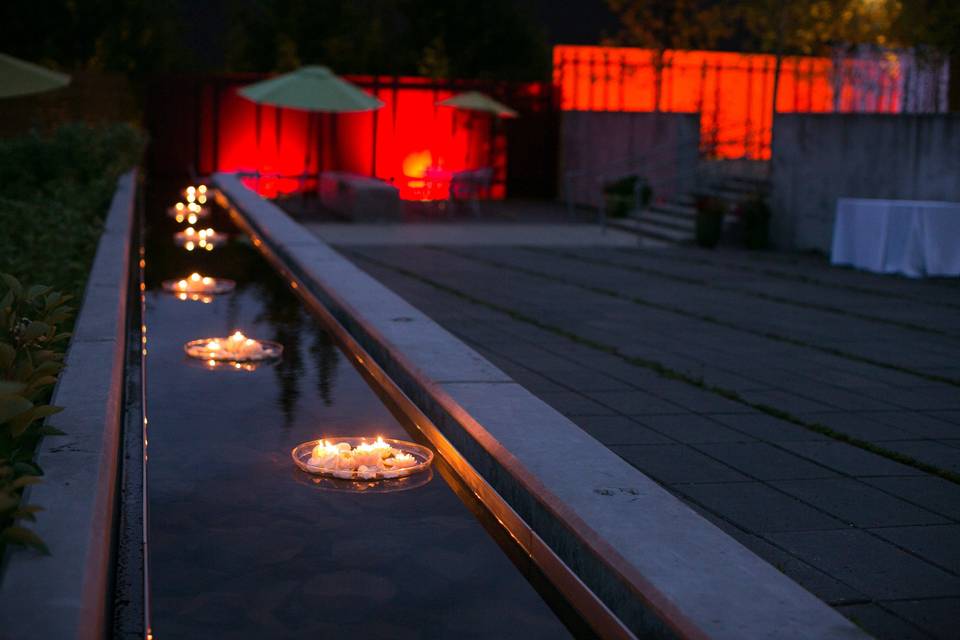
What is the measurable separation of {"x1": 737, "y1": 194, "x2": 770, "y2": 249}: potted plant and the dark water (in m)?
11.3

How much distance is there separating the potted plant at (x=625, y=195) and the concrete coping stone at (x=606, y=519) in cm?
1464

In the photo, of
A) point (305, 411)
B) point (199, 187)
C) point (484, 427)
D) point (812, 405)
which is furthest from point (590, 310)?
point (199, 187)

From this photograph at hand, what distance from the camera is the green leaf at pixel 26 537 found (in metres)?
3.14

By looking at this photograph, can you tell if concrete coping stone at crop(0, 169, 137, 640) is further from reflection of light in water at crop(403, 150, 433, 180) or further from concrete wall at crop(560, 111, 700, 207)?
reflection of light in water at crop(403, 150, 433, 180)

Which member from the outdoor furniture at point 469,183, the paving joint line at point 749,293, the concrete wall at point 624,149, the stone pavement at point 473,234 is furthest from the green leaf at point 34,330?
the outdoor furniture at point 469,183

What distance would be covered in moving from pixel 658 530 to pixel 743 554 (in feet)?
0.93

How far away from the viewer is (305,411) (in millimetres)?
6273

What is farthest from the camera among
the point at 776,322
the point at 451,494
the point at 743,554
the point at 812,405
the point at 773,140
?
the point at 773,140

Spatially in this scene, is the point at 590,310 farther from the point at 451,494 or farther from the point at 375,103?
the point at 375,103

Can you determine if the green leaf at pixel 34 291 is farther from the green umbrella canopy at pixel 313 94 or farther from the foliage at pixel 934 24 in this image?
the green umbrella canopy at pixel 313 94

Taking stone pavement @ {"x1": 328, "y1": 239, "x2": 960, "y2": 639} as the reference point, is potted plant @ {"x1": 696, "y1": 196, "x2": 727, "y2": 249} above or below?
Answer: above

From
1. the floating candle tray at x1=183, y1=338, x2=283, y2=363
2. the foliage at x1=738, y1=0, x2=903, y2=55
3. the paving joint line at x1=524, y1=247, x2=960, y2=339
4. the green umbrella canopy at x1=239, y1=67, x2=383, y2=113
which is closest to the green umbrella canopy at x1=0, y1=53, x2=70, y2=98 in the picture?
the floating candle tray at x1=183, y1=338, x2=283, y2=363

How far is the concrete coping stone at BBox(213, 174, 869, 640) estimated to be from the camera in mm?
3246

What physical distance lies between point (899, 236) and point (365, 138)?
53.6 ft
